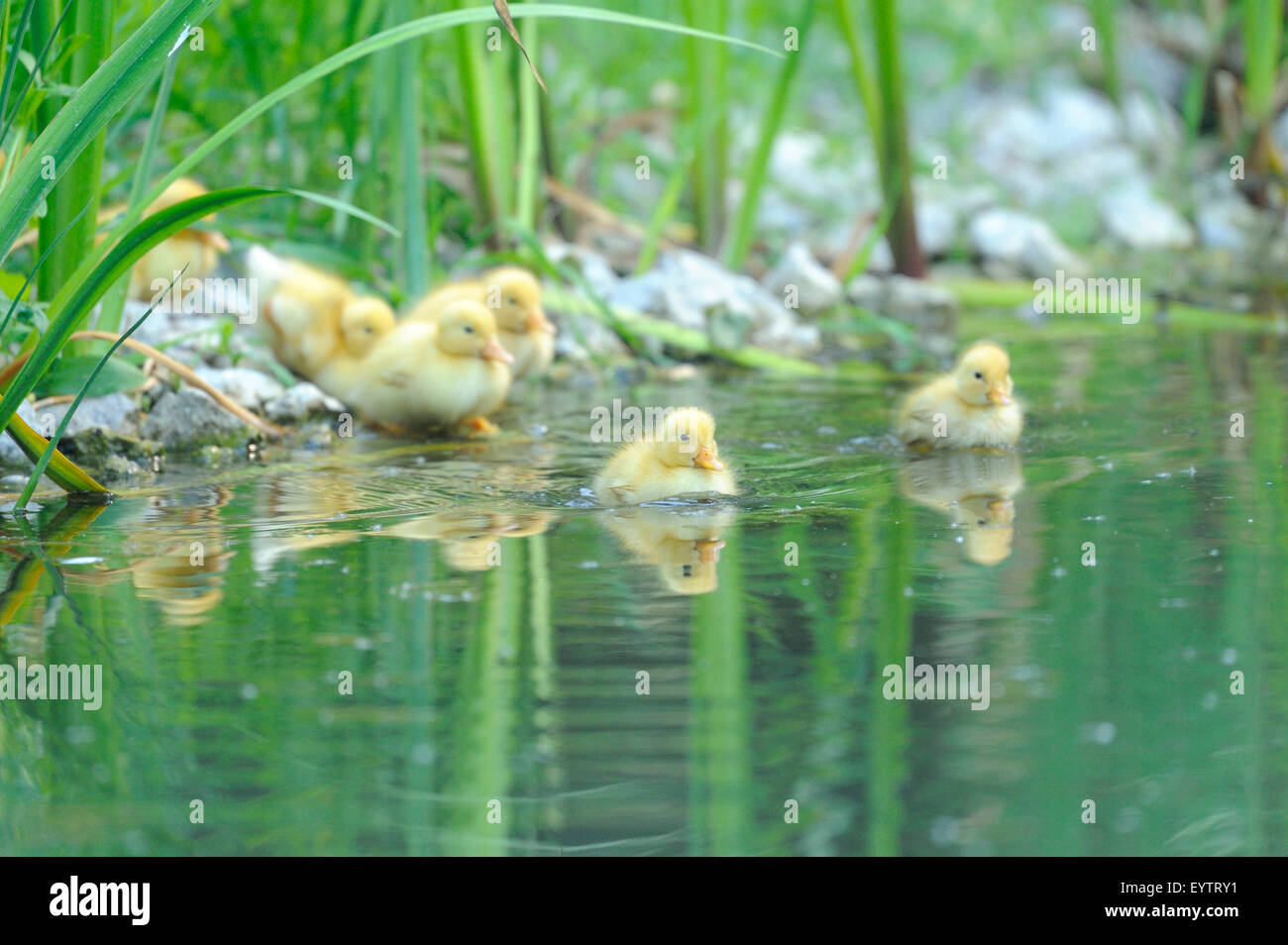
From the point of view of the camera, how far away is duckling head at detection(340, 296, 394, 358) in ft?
16.4

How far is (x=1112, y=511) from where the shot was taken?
347 cm

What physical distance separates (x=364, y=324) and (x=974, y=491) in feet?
7.10

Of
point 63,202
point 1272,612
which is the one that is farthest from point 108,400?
point 1272,612

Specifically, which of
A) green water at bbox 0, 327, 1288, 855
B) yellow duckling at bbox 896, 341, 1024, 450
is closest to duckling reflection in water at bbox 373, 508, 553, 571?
green water at bbox 0, 327, 1288, 855

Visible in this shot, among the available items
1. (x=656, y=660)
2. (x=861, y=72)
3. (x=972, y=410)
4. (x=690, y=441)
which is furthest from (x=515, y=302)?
(x=656, y=660)

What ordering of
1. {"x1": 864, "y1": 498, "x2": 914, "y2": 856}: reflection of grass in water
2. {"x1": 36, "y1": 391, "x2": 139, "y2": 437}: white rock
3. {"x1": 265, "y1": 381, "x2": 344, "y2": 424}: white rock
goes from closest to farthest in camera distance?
{"x1": 864, "y1": 498, "x2": 914, "y2": 856}: reflection of grass in water, {"x1": 36, "y1": 391, "x2": 139, "y2": 437}: white rock, {"x1": 265, "y1": 381, "x2": 344, "y2": 424}: white rock

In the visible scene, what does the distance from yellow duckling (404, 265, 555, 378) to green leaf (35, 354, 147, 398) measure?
4.85ft

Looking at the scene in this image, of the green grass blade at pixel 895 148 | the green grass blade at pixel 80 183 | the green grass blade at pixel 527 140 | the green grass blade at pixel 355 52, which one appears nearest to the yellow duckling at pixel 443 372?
the green grass blade at pixel 80 183

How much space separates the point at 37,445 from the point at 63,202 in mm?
653

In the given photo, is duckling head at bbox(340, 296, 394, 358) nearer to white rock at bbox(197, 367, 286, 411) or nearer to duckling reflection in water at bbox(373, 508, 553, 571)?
white rock at bbox(197, 367, 286, 411)

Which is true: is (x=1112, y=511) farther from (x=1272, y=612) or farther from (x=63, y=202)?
(x=63, y=202)

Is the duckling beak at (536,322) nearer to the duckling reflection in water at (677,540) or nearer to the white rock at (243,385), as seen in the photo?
the white rock at (243,385)
